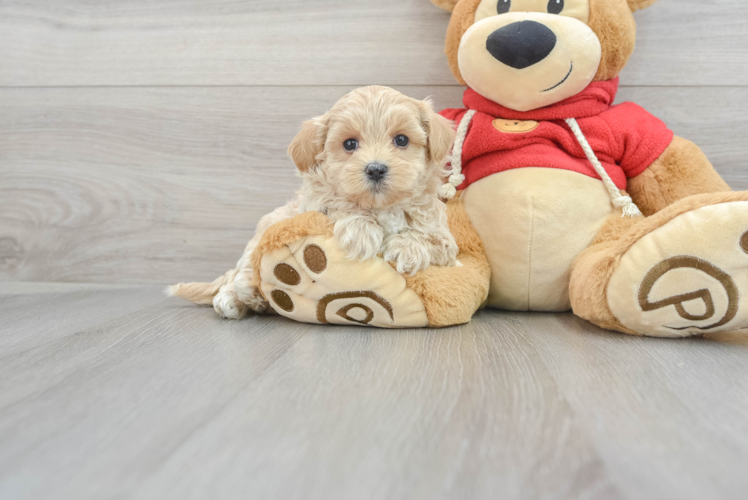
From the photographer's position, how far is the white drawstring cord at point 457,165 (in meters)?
1.15

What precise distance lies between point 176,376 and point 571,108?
0.96 metres

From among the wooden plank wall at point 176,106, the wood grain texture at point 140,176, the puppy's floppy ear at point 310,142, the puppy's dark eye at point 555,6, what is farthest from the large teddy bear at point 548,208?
the wood grain texture at point 140,176

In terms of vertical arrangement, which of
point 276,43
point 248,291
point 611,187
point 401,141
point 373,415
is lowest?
point 248,291

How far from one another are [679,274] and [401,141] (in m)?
0.55

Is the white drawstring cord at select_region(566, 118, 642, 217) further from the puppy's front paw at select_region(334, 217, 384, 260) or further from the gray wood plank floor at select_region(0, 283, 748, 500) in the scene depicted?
the puppy's front paw at select_region(334, 217, 384, 260)

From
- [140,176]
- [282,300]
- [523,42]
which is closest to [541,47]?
[523,42]

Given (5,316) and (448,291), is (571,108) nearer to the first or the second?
(448,291)

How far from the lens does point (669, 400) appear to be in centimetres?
63

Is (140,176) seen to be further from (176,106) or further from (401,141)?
(401,141)

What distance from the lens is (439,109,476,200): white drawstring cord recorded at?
1.15m

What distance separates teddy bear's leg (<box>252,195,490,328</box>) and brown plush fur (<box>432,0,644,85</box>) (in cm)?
58

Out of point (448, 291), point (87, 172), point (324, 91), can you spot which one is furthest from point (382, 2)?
point (87, 172)

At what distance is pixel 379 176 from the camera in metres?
0.92

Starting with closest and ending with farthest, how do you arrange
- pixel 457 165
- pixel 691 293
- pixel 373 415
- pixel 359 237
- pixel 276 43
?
pixel 373 415, pixel 691 293, pixel 359 237, pixel 457 165, pixel 276 43
